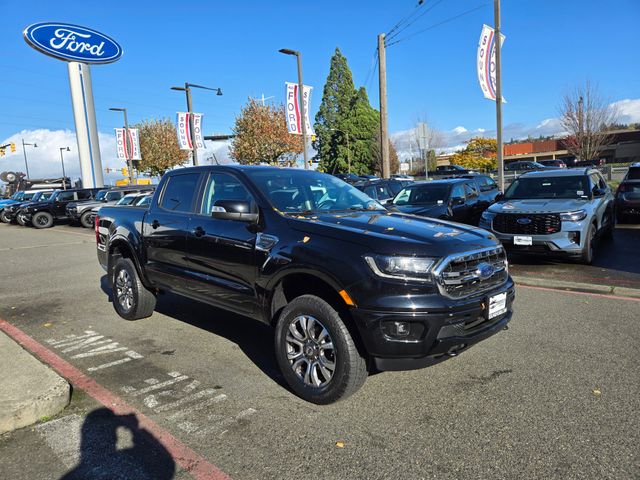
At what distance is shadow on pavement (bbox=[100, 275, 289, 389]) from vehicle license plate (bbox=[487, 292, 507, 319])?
1.76 metres

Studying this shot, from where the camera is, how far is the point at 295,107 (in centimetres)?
2292

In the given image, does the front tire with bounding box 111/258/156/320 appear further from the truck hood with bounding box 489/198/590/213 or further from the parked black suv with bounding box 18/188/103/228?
the parked black suv with bounding box 18/188/103/228

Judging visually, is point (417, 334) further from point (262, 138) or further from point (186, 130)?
point (262, 138)

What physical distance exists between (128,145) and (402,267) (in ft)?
120

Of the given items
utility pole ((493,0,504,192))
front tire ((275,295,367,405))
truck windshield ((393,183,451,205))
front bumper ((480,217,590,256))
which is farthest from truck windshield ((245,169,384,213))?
utility pole ((493,0,504,192))

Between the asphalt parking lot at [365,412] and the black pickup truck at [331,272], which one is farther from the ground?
the black pickup truck at [331,272]

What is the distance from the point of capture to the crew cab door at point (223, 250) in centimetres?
398

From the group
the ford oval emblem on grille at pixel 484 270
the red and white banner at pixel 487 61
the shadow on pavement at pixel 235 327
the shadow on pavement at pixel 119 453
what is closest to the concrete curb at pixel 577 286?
the ford oval emblem on grille at pixel 484 270

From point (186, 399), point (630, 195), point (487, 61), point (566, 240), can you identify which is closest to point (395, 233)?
point (186, 399)

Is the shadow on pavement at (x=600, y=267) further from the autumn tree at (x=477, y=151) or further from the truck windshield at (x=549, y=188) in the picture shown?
the autumn tree at (x=477, y=151)

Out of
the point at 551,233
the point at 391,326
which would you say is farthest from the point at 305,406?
the point at 551,233

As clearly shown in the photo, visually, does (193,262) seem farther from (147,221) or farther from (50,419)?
(50,419)

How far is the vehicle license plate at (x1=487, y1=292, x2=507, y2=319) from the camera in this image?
11.3 ft

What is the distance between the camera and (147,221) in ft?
17.5
